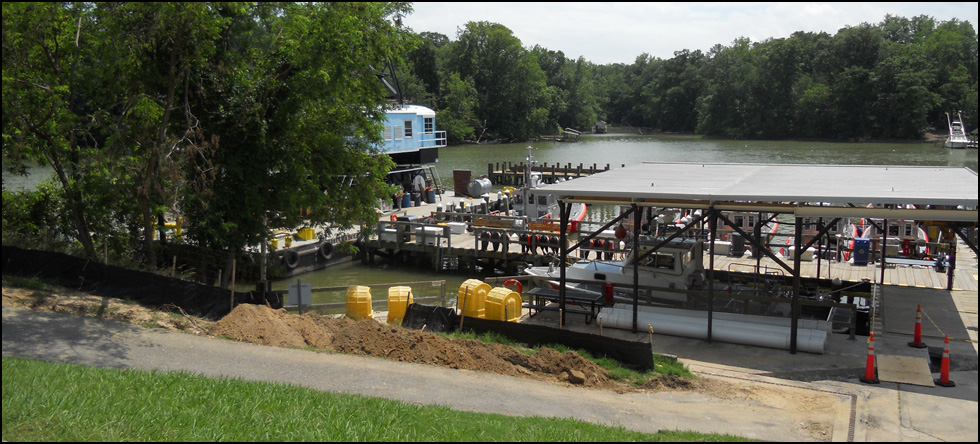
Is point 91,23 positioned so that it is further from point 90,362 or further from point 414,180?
point 414,180

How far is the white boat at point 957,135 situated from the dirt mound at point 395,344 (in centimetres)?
7485

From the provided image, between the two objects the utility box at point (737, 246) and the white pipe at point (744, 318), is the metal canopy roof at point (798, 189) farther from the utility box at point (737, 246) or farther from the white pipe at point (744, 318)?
the utility box at point (737, 246)

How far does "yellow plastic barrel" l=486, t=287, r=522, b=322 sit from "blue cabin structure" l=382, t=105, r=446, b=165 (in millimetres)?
25633

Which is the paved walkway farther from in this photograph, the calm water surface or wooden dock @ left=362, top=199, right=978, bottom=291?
the calm water surface

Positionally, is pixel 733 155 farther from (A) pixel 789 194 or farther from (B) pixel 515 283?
(A) pixel 789 194

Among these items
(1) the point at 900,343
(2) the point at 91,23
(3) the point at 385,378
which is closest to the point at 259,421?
(3) the point at 385,378

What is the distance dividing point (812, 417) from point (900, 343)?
5444 millimetres

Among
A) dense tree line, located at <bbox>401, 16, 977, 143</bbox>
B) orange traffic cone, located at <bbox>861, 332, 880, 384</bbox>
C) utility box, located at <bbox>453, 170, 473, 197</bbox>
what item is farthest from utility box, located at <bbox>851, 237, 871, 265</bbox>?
dense tree line, located at <bbox>401, 16, 977, 143</bbox>

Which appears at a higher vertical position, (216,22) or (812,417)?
(216,22)

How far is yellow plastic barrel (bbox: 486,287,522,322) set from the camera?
16156 millimetres

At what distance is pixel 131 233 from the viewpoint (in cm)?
1969

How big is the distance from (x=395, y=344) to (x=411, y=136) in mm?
30628

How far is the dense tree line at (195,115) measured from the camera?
15836 mm

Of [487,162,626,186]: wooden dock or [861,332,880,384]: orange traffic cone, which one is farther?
[487,162,626,186]: wooden dock
